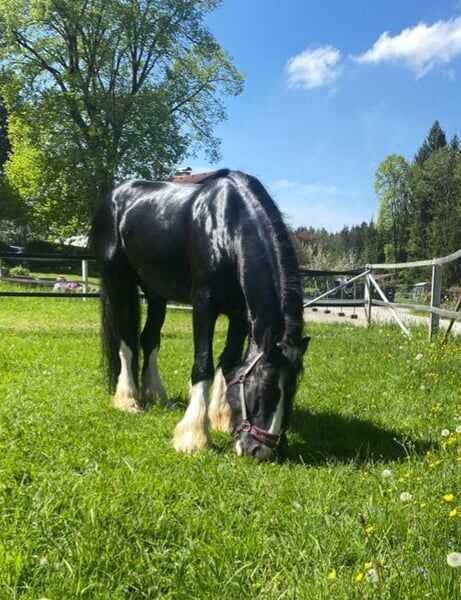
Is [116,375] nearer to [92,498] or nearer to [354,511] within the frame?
[92,498]

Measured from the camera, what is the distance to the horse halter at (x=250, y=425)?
128 inches

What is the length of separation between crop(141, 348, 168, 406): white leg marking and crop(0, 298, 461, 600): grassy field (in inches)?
9.6

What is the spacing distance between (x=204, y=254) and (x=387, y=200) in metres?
64.1

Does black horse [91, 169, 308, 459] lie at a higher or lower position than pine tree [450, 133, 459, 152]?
lower

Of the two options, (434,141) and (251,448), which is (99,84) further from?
(434,141)

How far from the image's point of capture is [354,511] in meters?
2.57

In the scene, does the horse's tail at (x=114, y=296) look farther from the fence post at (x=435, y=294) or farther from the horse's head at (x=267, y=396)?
the fence post at (x=435, y=294)

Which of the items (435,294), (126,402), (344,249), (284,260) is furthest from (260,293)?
(344,249)

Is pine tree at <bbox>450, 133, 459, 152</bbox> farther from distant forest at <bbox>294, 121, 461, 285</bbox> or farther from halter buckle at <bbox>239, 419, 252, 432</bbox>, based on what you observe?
halter buckle at <bbox>239, 419, 252, 432</bbox>

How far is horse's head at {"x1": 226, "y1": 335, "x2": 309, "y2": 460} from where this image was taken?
3240 mm

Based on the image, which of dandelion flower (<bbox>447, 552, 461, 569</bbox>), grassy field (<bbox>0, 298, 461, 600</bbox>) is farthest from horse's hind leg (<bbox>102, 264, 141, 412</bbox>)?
dandelion flower (<bbox>447, 552, 461, 569</bbox>)

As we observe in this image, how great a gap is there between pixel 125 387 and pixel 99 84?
2051cm

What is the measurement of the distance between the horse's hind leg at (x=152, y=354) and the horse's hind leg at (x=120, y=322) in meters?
0.10

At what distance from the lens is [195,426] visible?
12.1 feet
